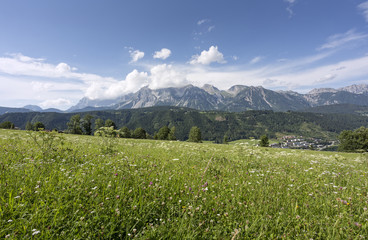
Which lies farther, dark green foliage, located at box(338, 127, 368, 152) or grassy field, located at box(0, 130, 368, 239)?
dark green foliage, located at box(338, 127, 368, 152)

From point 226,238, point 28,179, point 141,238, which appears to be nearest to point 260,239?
point 226,238

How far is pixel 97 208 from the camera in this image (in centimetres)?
290

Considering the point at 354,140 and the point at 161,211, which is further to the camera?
the point at 354,140

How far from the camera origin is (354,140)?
230 feet

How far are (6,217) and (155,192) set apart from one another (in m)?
2.53

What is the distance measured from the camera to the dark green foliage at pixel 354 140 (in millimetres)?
67006

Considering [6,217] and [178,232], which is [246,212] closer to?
[178,232]

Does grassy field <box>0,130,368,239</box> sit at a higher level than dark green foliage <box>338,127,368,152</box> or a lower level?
higher

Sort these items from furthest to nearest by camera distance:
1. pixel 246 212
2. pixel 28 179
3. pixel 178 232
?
pixel 28 179 → pixel 246 212 → pixel 178 232

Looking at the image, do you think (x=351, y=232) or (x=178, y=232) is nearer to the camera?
(x=178, y=232)

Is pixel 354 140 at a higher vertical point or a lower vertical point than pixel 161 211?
lower

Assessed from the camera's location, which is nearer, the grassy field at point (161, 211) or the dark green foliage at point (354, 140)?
the grassy field at point (161, 211)

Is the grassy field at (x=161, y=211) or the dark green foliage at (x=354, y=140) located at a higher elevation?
the grassy field at (x=161, y=211)

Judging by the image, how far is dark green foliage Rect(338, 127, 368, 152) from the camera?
67.0m
